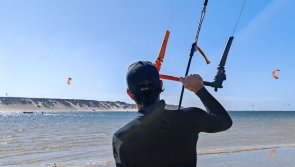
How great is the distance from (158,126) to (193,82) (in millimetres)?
348

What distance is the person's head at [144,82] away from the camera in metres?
2.52

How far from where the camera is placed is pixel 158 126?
8.17ft

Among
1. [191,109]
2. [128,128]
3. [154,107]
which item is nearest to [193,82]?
[191,109]

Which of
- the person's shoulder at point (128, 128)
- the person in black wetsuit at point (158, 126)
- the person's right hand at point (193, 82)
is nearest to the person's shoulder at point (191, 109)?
the person in black wetsuit at point (158, 126)

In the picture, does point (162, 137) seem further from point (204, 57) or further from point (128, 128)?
point (204, 57)

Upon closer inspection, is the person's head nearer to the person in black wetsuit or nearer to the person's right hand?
the person in black wetsuit

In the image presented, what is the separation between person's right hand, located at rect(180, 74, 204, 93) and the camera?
2582 mm

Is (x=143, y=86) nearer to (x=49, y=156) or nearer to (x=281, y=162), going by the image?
(x=281, y=162)

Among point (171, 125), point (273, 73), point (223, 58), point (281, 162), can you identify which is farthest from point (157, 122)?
point (281, 162)

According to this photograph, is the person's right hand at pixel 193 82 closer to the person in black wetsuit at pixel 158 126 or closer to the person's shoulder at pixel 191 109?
the person in black wetsuit at pixel 158 126

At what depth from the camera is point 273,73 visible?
672 cm

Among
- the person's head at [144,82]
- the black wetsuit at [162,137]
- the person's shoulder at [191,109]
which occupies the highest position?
the person's head at [144,82]

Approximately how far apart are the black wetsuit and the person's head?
0.08 metres

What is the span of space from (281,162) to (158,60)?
1522 centimetres
